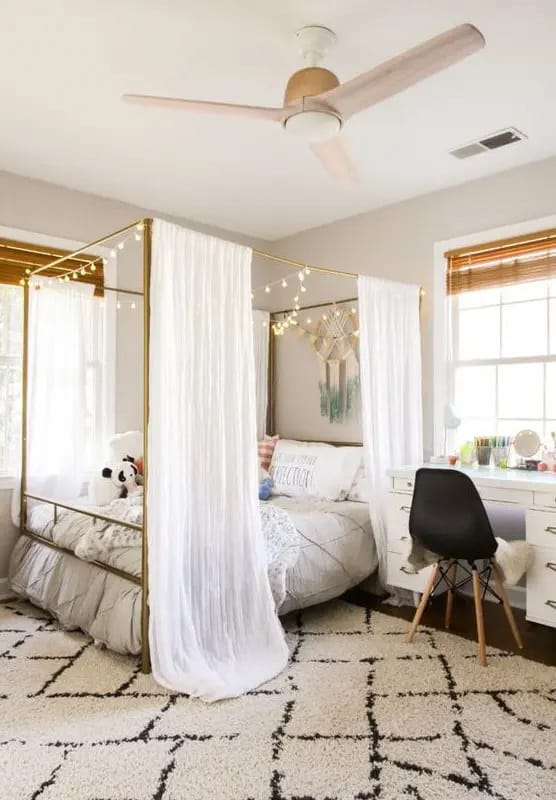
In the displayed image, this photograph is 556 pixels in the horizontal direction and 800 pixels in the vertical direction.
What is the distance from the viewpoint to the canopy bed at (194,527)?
2.58 m

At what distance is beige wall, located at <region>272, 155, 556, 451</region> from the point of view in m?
3.68

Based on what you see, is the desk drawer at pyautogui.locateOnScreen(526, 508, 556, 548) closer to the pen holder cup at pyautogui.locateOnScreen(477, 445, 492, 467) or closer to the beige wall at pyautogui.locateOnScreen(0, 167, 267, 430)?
the pen holder cup at pyautogui.locateOnScreen(477, 445, 492, 467)

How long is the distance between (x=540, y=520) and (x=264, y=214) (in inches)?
115

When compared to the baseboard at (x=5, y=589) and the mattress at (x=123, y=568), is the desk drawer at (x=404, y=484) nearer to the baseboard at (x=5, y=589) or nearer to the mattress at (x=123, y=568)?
the mattress at (x=123, y=568)

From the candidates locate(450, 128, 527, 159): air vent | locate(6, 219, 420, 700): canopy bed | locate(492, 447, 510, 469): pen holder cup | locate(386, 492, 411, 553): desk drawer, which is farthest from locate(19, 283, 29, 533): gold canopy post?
locate(492, 447, 510, 469): pen holder cup

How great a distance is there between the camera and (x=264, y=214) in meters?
4.62

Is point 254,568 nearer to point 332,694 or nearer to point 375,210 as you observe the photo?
point 332,694

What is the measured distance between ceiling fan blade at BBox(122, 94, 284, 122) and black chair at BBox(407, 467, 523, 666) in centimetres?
174

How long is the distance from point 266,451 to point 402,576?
4.88 feet

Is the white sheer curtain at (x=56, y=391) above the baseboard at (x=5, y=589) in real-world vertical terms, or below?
above

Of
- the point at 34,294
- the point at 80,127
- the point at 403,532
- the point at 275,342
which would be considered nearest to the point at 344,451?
the point at 403,532

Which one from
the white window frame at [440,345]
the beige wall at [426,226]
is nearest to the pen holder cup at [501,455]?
the white window frame at [440,345]

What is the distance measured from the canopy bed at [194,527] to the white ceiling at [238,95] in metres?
0.68

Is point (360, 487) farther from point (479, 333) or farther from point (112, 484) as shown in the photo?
point (112, 484)
